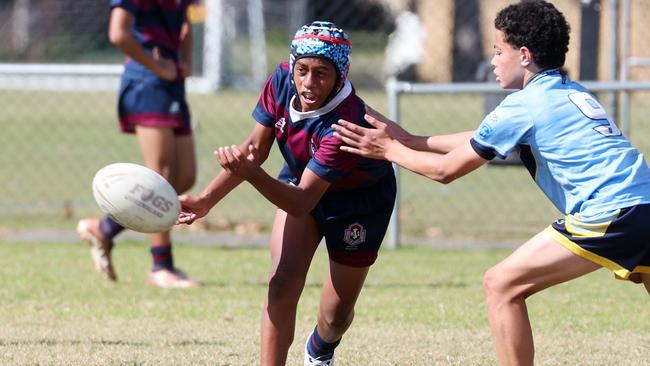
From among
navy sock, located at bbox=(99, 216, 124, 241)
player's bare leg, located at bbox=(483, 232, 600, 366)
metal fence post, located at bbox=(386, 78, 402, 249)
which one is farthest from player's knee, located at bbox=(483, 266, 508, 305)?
metal fence post, located at bbox=(386, 78, 402, 249)

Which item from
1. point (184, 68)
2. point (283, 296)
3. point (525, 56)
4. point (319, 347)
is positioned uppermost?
point (525, 56)

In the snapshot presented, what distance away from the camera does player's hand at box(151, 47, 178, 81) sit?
24.7 ft

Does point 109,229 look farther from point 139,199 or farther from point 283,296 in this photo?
point 139,199

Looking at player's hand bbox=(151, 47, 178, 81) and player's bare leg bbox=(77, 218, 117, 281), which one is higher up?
player's hand bbox=(151, 47, 178, 81)

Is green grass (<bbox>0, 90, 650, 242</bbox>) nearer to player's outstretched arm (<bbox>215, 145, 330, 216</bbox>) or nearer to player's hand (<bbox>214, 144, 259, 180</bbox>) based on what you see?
player's outstretched arm (<bbox>215, 145, 330, 216</bbox>)

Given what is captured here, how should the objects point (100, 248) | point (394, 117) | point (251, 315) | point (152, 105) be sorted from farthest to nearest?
point (394, 117), point (100, 248), point (152, 105), point (251, 315)

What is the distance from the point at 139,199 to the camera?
177 inches

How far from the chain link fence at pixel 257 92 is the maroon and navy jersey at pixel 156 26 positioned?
6.35 feet

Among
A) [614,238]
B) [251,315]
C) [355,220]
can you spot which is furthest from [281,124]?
[251,315]

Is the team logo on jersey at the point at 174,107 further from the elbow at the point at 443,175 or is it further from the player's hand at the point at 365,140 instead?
the elbow at the point at 443,175

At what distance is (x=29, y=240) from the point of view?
9.58 meters

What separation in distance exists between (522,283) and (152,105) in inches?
151

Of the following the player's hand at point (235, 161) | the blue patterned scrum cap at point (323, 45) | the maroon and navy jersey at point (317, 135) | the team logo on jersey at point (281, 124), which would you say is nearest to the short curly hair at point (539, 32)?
the blue patterned scrum cap at point (323, 45)

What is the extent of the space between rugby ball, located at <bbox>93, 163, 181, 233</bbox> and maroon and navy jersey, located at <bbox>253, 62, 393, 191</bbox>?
615mm
